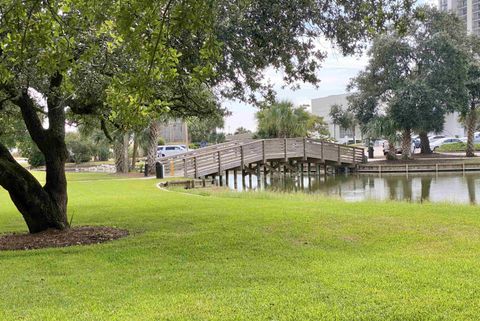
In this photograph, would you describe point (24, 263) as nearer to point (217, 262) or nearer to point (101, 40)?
point (217, 262)

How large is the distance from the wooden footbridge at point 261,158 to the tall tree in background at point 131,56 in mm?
17067

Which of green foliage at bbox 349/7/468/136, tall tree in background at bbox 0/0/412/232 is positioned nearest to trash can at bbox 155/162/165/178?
tall tree in background at bbox 0/0/412/232

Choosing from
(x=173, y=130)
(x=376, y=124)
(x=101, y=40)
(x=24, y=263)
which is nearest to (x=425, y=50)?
(x=376, y=124)

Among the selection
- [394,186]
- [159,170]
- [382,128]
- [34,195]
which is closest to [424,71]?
[382,128]

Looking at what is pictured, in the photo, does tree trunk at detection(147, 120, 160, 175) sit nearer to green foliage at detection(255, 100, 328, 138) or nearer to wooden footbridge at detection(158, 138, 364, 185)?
wooden footbridge at detection(158, 138, 364, 185)

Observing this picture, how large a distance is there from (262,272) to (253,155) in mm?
28299

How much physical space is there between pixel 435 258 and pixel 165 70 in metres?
3.99

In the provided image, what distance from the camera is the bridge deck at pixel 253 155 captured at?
2942cm

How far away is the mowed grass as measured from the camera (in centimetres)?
456

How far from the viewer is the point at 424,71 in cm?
3797

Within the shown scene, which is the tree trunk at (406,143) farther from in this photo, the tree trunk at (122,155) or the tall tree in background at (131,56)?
the tall tree in background at (131,56)

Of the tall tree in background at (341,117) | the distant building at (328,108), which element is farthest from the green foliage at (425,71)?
the distant building at (328,108)

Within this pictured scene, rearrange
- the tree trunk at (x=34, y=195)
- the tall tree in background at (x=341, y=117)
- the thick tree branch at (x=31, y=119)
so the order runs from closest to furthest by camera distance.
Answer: the tree trunk at (x=34, y=195), the thick tree branch at (x=31, y=119), the tall tree in background at (x=341, y=117)

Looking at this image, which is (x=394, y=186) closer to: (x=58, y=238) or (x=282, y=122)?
(x=282, y=122)
